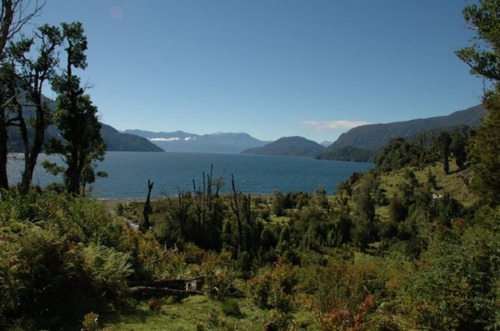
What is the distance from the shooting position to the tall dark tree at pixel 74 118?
15.6 metres

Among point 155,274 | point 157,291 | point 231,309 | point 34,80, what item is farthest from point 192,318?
point 34,80

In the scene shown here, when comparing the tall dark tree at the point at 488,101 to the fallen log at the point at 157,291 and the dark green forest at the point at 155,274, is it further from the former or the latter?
the fallen log at the point at 157,291

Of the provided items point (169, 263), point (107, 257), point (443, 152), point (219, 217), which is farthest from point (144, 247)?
point (443, 152)

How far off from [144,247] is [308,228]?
36.4 metres

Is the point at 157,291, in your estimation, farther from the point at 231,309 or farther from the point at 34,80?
the point at 34,80

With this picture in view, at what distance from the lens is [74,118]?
1681 centimetres

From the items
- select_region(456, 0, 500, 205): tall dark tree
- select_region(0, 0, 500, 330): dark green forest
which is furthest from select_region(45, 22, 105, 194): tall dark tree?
select_region(456, 0, 500, 205): tall dark tree

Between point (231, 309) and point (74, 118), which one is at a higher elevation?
point (74, 118)

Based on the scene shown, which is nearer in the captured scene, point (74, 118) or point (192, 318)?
point (192, 318)

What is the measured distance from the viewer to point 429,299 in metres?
7.05

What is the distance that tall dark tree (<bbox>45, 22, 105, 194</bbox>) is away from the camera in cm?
1556

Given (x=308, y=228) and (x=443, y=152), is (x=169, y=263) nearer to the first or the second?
(x=308, y=228)

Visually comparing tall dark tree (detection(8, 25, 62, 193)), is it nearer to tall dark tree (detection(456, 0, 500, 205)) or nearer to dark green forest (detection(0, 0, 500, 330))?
dark green forest (detection(0, 0, 500, 330))

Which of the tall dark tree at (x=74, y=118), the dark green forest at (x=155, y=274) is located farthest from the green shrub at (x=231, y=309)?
the tall dark tree at (x=74, y=118)
